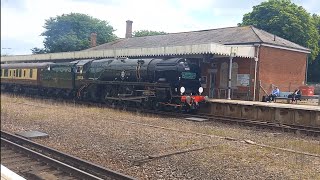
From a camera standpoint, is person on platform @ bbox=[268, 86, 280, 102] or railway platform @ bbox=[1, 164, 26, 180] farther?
person on platform @ bbox=[268, 86, 280, 102]

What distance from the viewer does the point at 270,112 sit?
14773 mm

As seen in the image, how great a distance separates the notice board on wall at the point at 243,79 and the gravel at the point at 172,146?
934 centimetres

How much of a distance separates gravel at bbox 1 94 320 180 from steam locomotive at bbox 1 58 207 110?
1.95 meters

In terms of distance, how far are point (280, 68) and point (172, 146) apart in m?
16.8

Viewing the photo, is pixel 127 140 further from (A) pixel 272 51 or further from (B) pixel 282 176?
(A) pixel 272 51

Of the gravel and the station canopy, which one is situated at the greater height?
the station canopy

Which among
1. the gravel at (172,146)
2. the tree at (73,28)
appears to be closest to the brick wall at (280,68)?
the tree at (73,28)

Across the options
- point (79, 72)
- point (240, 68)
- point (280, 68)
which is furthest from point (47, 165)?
point (280, 68)

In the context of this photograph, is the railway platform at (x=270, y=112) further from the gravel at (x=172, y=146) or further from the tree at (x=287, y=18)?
the tree at (x=287, y=18)

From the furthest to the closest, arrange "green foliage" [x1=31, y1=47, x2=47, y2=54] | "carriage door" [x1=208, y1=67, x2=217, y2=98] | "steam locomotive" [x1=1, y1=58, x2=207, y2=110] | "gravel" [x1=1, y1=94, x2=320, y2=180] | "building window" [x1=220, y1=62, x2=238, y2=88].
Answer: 1. "green foliage" [x1=31, y1=47, x2=47, y2=54]
2. "carriage door" [x1=208, y1=67, x2=217, y2=98]
3. "building window" [x1=220, y1=62, x2=238, y2=88]
4. "steam locomotive" [x1=1, y1=58, x2=207, y2=110]
5. "gravel" [x1=1, y1=94, x2=320, y2=180]

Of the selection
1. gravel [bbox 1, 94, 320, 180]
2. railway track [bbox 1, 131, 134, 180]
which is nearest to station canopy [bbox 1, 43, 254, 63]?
gravel [bbox 1, 94, 320, 180]

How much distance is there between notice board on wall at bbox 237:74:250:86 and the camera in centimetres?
2309

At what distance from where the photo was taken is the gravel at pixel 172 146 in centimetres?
726

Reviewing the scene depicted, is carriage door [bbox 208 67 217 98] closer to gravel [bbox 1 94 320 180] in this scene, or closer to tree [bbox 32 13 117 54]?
tree [bbox 32 13 117 54]
